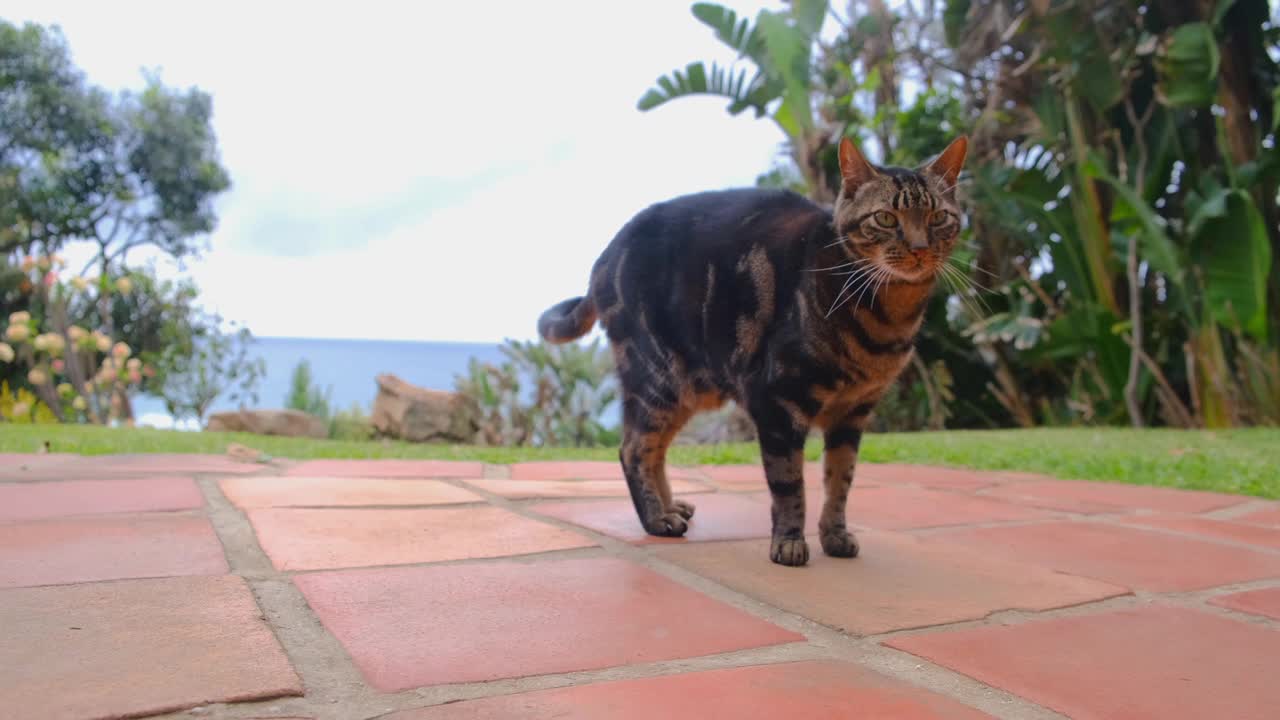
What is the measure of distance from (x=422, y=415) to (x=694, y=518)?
511cm

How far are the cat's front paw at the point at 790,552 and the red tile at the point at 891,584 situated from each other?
2cm

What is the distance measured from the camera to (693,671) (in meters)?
1.11

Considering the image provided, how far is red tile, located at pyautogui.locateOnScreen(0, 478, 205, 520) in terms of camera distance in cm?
193

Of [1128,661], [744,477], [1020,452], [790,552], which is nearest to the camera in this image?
[1128,661]

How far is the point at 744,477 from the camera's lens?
125 inches

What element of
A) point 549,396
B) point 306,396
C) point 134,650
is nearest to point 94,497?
point 134,650

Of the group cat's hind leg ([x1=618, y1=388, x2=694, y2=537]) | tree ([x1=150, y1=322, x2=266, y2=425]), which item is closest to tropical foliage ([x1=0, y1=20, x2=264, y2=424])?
tree ([x1=150, y1=322, x2=266, y2=425])

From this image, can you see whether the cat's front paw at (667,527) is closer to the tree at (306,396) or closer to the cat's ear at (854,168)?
the cat's ear at (854,168)

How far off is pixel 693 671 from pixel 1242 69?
20.8 feet

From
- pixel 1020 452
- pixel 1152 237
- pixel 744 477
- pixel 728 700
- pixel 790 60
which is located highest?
pixel 790 60

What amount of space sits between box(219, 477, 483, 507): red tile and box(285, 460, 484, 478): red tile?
176mm

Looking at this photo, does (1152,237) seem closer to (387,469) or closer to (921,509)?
(921,509)

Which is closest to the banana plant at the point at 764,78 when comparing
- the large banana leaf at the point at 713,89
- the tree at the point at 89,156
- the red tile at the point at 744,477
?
the large banana leaf at the point at 713,89

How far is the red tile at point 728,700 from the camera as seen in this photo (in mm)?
962
